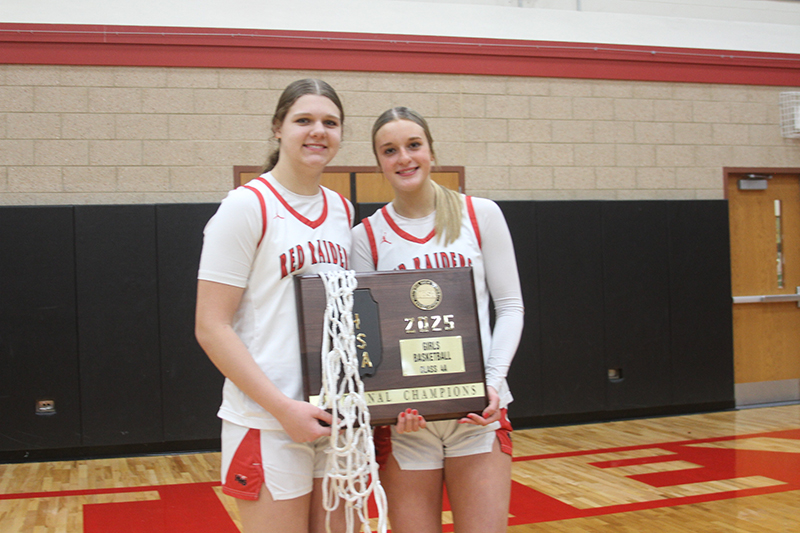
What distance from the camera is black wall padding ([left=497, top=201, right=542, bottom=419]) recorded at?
511cm

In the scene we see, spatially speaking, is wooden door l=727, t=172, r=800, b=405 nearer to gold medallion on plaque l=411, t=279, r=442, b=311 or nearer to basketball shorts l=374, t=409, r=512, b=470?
basketball shorts l=374, t=409, r=512, b=470

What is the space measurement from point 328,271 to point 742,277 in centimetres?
558

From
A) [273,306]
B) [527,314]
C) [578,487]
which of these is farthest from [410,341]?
[527,314]

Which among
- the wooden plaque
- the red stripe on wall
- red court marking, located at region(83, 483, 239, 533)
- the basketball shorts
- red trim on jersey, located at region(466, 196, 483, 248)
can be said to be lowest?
red court marking, located at region(83, 483, 239, 533)

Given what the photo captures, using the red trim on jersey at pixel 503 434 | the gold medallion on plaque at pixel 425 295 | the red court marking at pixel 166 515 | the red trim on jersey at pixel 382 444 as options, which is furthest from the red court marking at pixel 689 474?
the gold medallion on plaque at pixel 425 295

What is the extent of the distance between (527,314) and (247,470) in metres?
4.07

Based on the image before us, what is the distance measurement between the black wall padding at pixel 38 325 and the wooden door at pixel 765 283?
17.4 ft

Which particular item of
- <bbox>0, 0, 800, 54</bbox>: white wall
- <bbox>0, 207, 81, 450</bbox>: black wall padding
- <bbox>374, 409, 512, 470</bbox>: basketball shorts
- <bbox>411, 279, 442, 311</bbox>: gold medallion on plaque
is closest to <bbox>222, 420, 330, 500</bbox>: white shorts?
<bbox>374, 409, 512, 470</bbox>: basketball shorts

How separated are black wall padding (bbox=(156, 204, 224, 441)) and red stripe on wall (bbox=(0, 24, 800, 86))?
3.84ft

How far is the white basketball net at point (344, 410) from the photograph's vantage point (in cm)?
122

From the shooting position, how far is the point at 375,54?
5152 millimetres

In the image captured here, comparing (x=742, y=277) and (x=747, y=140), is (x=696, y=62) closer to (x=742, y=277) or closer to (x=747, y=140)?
(x=747, y=140)

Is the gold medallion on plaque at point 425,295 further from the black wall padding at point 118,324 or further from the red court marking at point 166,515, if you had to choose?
the black wall padding at point 118,324

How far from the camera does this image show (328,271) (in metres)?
1.32
